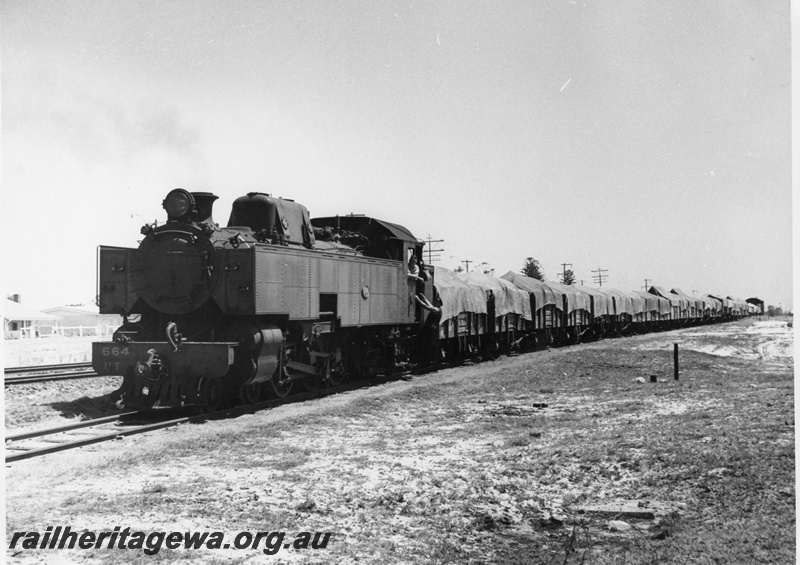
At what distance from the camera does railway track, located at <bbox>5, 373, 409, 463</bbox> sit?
790 centimetres

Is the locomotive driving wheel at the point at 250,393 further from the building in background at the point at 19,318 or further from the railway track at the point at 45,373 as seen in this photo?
the railway track at the point at 45,373

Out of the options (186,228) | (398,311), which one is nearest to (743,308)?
(398,311)

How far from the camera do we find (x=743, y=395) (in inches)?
436

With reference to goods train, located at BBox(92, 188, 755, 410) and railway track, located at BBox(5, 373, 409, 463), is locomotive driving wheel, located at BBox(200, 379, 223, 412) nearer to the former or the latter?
goods train, located at BBox(92, 188, 755, 410)

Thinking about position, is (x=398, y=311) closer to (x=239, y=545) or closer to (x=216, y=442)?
(x=216, y=442)

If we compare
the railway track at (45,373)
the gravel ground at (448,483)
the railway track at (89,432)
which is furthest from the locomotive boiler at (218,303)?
the railway track at (45,373)

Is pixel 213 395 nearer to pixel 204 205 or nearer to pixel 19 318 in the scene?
pixel 204 205

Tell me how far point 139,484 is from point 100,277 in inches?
223

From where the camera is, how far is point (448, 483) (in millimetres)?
6324

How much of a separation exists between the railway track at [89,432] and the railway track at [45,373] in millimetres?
3609

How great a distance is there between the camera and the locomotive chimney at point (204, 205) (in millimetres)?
11047

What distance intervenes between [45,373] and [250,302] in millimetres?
7715

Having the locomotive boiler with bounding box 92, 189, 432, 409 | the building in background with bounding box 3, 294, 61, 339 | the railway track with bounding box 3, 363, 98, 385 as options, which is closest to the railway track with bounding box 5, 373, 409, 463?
the locomotive boiler with bounding box 92, 189, 432, 409

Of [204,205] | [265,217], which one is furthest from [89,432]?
[265,217]
